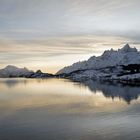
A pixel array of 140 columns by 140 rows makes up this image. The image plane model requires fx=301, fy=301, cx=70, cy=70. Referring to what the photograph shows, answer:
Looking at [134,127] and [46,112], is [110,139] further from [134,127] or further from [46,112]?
[46,112]

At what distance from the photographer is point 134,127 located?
32219 millimetres

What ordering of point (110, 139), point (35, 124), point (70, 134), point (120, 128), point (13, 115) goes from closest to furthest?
point (110, 139) < point (70, 134) < point (120, 128) < point (35, 124) < point (13, 115)

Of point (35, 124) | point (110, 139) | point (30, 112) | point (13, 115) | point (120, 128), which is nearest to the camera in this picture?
point (110, 139)

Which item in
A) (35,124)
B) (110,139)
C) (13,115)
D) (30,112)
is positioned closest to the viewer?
(110,139)

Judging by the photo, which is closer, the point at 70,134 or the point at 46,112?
the point at 70,134

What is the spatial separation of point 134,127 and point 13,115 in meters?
16.3

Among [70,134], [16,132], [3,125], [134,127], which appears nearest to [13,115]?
[3,125]

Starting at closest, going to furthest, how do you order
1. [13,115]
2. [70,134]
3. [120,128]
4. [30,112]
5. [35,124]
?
Result: [70,134], [120,128], [35,124], [13,115], [30,112]

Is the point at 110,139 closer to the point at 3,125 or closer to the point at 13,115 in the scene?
the point at 3,125

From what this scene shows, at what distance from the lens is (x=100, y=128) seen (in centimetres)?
3173

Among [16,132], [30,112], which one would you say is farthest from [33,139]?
[30,112]

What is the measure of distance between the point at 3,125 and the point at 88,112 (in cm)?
1481

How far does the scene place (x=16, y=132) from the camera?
29938 millimetres

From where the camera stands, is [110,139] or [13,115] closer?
[110,139]
